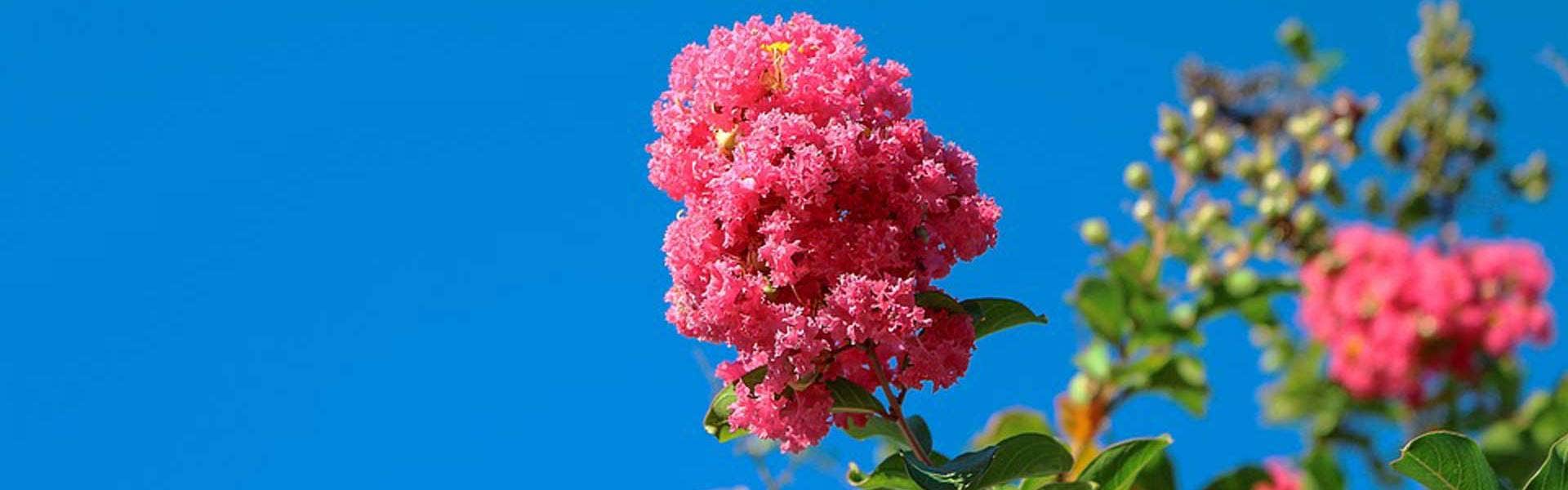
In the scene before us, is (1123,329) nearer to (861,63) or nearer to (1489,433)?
(1489,433)

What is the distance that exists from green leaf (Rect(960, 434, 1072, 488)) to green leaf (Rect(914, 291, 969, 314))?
16cm

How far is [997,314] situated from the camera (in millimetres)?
1849

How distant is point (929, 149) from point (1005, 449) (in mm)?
345

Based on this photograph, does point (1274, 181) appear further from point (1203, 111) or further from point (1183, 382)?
point (1183, 382)

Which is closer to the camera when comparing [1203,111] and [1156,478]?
[1156,478]

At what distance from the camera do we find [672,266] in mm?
1790

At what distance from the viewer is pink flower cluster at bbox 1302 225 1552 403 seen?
4.98 meters

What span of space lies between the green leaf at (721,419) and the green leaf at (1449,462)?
2.43ft

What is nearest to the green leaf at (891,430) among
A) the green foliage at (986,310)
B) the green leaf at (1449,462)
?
the green foliage at (986,310)

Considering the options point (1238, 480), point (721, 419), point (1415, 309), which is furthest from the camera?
point (1415, 309)

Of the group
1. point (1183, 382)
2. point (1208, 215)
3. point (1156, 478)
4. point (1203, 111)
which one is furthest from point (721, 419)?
point (1203, 111)

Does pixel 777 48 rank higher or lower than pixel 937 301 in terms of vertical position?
higher

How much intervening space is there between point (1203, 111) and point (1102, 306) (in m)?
0.74

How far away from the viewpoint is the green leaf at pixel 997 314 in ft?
5.95
